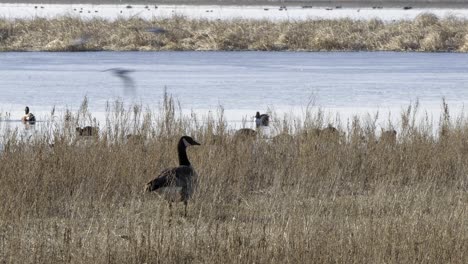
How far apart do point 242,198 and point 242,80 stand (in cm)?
1750

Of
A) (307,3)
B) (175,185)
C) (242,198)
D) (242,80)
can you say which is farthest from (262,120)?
(307,3)

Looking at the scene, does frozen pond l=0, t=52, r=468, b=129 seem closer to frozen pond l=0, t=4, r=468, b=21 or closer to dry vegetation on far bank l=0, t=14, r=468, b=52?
dry vegetation on far bank l=0, t=14, r=468, b=52

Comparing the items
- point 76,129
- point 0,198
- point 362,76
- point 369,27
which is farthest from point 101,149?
point 369,27

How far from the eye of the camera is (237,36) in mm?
44406

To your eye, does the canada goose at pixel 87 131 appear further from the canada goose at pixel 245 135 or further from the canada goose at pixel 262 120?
the canada goose at pixel 262 120

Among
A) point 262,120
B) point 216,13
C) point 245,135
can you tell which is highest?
point 245,135

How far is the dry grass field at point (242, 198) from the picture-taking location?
855cm

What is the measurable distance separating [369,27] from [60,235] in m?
38.7

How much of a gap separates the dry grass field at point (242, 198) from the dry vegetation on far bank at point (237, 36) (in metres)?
27.1

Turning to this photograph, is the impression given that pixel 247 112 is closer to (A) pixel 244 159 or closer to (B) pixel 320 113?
(B) pixel 320 113

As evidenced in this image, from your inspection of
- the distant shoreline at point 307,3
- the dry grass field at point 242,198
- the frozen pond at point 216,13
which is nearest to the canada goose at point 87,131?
the dry grass field at point 242,198

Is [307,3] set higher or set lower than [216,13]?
lower

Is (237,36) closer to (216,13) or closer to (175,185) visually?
(216,13)

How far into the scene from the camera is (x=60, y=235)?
31.2 ft
